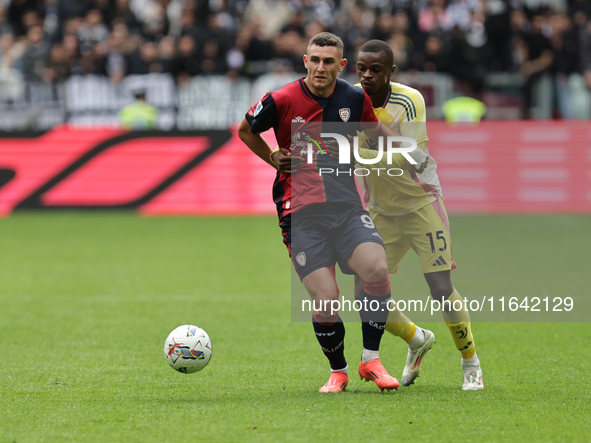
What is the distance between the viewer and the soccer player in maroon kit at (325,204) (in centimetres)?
500

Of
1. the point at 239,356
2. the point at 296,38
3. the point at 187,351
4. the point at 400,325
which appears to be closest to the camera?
the point at 187,351

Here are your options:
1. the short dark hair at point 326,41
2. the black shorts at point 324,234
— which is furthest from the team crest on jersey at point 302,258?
the short dark hair at point 326,41

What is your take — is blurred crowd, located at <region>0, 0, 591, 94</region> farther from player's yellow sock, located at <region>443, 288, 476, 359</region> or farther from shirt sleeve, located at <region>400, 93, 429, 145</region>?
player's yellow sock, located at <region>443, 288, 476, 359</region>

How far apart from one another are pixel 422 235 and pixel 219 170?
420 inches

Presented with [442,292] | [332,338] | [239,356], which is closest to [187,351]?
[332,338]


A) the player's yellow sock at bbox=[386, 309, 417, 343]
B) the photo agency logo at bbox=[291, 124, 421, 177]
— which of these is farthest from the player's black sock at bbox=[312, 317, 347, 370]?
the photo agency logo at bbox=[291, 124, 421, 177]

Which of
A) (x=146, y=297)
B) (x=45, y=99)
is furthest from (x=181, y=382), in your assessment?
(x=45, y=99)

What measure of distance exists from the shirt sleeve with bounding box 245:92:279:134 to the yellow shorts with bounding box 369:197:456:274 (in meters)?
1.04

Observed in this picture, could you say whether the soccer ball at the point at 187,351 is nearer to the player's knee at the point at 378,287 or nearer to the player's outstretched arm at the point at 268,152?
the player's knee at the point at 378,287

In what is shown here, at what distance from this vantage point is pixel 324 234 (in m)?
5.14

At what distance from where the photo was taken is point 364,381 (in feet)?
18.1

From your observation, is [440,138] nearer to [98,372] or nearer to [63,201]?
[63,201]

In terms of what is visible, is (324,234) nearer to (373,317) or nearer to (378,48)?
(373,317)

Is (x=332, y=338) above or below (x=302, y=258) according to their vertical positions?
below
